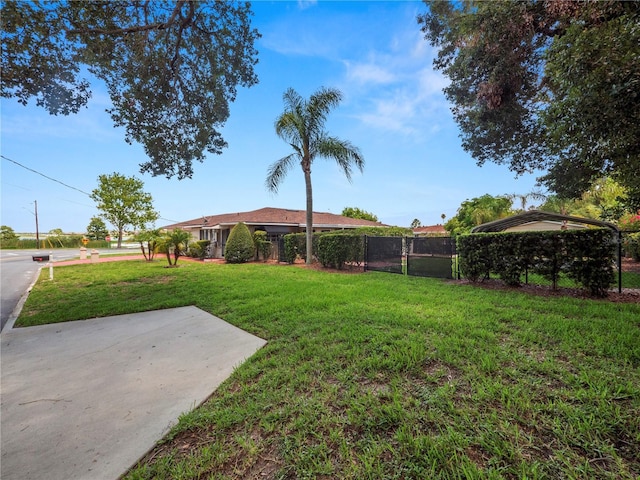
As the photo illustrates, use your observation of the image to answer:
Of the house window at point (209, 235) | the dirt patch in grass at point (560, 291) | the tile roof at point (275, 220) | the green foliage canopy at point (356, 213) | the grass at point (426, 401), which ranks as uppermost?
the green foliage canopy at point (356, 213)

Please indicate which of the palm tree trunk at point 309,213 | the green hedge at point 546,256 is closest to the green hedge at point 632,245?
the green hedge at point 546,256

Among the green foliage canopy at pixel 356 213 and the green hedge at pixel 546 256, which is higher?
the green foliage canopy at pixel 356 213

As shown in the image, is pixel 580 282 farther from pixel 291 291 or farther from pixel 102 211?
pixel 102 211

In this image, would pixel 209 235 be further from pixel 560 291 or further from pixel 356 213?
pixel 356 213

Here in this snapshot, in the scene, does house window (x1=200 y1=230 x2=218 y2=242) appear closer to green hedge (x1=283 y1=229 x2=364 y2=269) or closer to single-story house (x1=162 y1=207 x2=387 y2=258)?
single-story house (x1=162 y1=207 x2=387 y2=258)

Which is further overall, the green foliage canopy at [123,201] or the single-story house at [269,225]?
the green foliage canopy at [123,201]

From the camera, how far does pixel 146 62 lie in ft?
23.2

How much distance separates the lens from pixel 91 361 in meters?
3.61

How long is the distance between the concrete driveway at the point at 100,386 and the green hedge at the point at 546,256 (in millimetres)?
6671

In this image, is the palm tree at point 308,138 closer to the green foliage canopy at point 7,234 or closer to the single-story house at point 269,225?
the single-story house at point 269,225

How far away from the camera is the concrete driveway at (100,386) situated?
201 cm

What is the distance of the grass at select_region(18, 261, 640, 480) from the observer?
179 centimetres

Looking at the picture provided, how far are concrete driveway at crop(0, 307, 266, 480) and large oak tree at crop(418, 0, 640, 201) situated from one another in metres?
5.86

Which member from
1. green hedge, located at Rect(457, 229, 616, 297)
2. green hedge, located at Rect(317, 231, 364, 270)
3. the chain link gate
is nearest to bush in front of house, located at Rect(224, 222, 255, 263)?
green hedge, located at Rect(317, 231, 364, 270)
